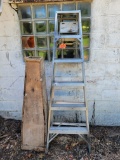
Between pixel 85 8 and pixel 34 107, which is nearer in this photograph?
pixel 34 107

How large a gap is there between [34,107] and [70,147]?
2.55 ft

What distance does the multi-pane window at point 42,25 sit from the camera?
2.86m

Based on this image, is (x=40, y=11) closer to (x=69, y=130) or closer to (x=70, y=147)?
(x=69, y=130)

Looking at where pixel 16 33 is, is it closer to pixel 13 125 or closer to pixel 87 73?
pixel 87 73

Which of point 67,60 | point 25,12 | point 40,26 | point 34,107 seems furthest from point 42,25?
point 34,107

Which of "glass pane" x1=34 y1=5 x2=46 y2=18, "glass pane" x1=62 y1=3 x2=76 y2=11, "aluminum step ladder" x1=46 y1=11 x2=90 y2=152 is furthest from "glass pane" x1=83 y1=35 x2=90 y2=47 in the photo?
"glass pane" x1=34 y1=5 x2=46 y2=18

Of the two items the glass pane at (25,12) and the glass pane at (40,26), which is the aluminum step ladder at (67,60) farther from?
the glass pane at (25,12)

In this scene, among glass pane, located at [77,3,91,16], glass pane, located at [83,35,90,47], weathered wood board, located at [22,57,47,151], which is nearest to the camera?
weathered wood board, located at [22,57,47,151]

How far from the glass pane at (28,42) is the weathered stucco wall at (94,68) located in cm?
7

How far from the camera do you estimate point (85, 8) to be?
2.86 metres

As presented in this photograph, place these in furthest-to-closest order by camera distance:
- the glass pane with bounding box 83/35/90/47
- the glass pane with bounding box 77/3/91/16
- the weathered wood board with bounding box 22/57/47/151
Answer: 1. the glass pane with bounding box 83/35/90/47
2. the glass pane with bounding box 77/3/91/16
3. the weathered wood board with bounding box 22/57/47/151

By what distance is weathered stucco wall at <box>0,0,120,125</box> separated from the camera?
287 cm

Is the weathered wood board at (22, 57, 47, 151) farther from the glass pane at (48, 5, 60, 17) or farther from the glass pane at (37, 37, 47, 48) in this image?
the glass pane at (48, 5, 60, 17)

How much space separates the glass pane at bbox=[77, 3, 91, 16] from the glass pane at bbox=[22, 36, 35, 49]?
30.7 inches
